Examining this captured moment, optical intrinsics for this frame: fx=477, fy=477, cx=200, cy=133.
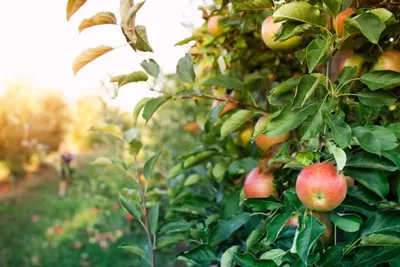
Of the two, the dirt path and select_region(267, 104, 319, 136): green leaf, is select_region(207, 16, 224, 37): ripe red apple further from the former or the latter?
the dirt path

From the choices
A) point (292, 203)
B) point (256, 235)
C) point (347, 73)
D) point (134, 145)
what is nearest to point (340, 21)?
point (347, 73)

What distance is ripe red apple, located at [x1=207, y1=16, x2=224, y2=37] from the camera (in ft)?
3.74

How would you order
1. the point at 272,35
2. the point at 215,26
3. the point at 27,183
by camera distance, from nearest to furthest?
1. the point at 272,35
2. the point at 215,26
3. the point at 27,183

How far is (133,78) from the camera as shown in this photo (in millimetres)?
874

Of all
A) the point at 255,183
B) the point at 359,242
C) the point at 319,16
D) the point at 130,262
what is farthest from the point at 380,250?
the point at 130,262

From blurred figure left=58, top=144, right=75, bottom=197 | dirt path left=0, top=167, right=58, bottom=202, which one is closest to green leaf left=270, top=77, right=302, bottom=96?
blurred figure left=58, top=144, right=75, bottom=197

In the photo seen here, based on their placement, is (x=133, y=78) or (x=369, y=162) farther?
(x=133, y=78)

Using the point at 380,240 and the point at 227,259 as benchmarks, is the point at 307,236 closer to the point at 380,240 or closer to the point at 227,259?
the point at 380,240

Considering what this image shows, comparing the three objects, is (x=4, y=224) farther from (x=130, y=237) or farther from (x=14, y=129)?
(x=14, y=129)

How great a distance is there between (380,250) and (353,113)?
32cm

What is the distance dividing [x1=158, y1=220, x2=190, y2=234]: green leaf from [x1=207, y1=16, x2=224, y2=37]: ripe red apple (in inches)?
17.9

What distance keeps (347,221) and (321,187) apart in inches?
3.0

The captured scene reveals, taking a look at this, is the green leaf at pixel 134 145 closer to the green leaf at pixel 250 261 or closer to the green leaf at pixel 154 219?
the green leaf at pixel 154 219

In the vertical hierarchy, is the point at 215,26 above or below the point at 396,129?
above
